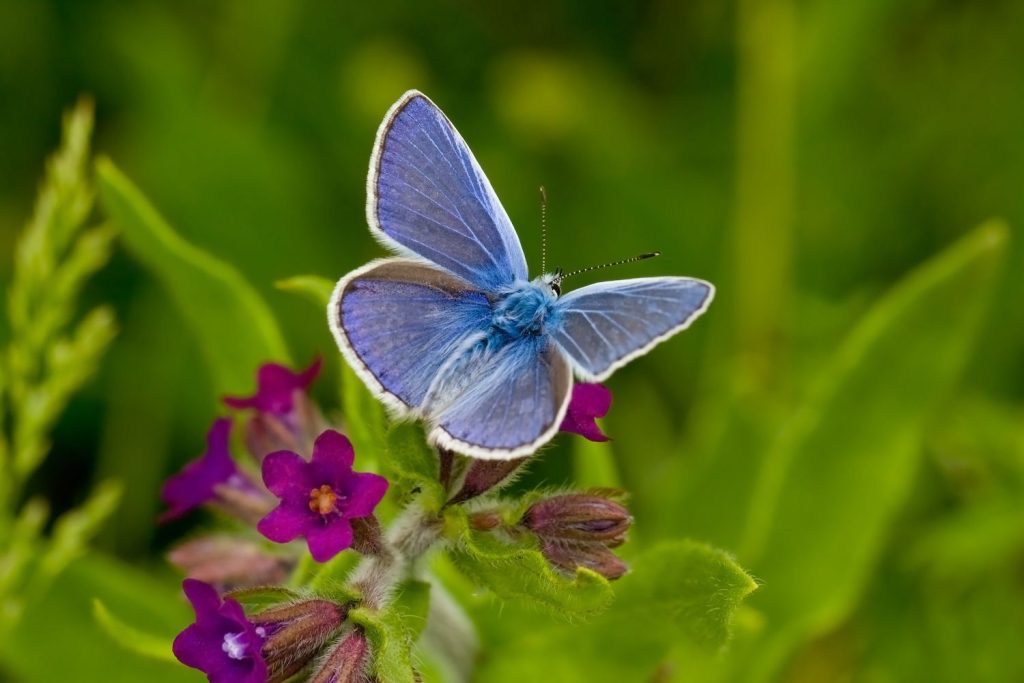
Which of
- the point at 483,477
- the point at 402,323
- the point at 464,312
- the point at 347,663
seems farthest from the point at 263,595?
the point at 464,312

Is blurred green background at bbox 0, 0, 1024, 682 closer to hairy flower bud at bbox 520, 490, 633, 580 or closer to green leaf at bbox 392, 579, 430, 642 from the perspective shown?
hairy flower bud at bbox 520, 490, 633, 580

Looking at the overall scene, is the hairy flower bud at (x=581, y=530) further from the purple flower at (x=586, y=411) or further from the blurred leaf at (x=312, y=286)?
the blurred leaf at (x=312, y=286)

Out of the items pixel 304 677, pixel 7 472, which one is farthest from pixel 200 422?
pixel 304 677

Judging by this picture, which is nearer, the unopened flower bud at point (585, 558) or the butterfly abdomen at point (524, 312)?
the unopened flower bud at point (585, 558)

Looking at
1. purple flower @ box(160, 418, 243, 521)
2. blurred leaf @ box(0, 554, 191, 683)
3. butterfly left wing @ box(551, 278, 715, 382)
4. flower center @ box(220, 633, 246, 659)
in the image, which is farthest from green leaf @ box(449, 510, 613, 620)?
blurred leaf @ box(0, 554, 191, 683)

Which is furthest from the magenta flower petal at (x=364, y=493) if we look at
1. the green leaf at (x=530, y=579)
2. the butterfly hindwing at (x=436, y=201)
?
the butterfly hindwing at (x=436, y=201)

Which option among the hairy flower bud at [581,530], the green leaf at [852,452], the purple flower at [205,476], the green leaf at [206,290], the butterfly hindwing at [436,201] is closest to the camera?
the hairy flower bud at [581,530]
